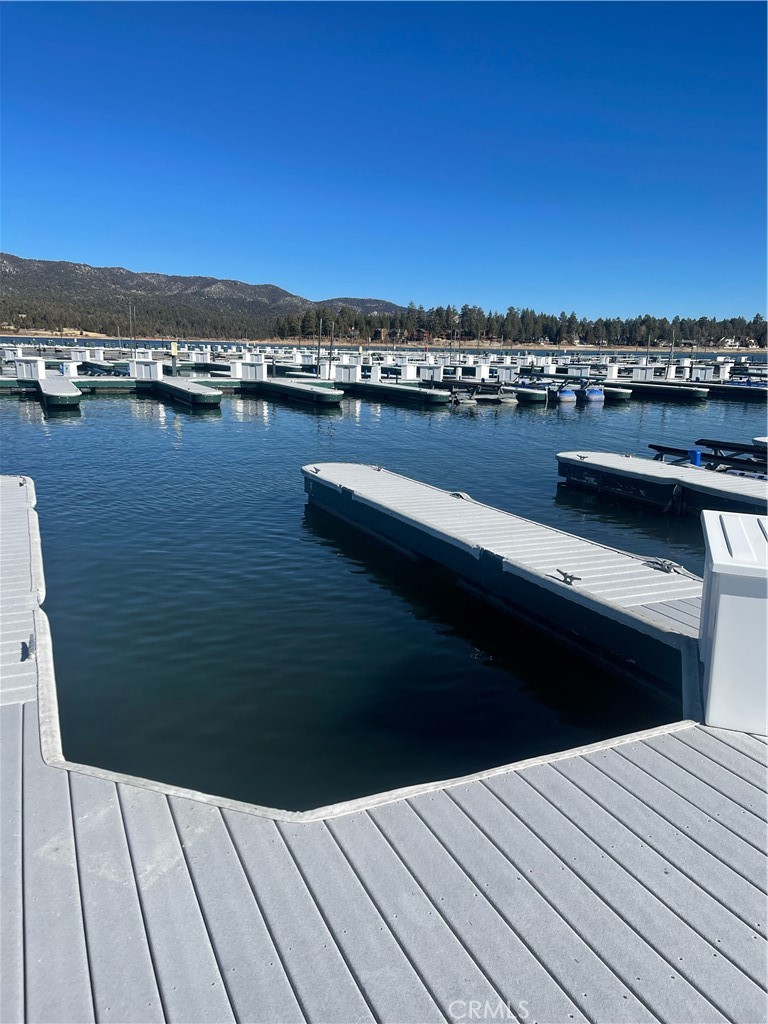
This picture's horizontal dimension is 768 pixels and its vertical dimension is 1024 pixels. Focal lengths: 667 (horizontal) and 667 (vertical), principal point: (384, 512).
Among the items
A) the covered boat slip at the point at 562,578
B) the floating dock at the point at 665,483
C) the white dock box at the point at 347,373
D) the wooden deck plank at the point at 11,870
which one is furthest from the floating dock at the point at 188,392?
the wooden deck plank at the point at 11,870

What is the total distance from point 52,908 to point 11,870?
1.49ft

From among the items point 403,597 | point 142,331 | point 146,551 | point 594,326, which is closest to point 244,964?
point 403,597

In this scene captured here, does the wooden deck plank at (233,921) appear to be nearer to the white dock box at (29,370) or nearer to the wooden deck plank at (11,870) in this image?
the wooden deck plank at (11,870)

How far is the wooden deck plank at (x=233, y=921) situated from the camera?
122 inches

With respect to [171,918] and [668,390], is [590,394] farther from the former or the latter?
[171,918]

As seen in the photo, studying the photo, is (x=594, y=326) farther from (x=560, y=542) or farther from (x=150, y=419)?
(x=560, y=542)

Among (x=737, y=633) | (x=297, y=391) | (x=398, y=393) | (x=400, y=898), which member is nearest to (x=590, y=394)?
(x=398, y=393)

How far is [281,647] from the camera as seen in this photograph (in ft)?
30.5

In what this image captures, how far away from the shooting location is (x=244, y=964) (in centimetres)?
329

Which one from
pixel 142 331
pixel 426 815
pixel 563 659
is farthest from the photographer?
pixel 142 331

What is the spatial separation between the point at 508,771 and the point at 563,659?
482 centimetres

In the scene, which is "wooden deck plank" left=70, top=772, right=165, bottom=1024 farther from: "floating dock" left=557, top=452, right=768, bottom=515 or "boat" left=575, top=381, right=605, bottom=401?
"boat" left=575, top=381, right=605, bottom=401

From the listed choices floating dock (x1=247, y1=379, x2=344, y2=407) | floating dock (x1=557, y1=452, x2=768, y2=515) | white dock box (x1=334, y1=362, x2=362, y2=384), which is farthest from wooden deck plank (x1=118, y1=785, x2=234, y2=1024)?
white dock box (x1=334, y1=362, x2=362, y2=384)
